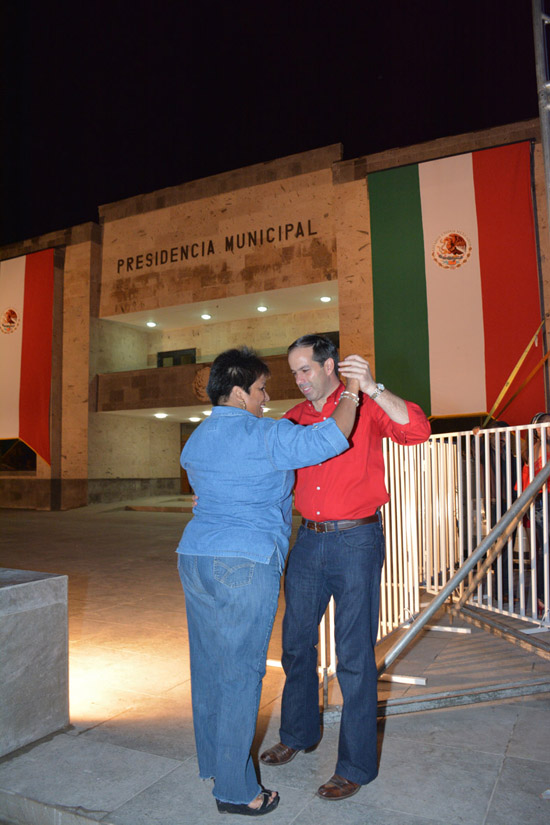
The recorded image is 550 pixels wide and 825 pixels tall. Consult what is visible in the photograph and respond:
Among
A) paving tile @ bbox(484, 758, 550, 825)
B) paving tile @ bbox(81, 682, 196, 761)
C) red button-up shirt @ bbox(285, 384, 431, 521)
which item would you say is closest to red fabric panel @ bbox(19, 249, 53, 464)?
paving tile @ bbox(81, 682, 196, 761)

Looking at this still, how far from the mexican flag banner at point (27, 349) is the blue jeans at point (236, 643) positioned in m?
18.2

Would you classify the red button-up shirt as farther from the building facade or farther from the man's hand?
the building facade

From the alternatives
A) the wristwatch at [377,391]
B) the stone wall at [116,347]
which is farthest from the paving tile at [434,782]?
the stone wall at [116,347]

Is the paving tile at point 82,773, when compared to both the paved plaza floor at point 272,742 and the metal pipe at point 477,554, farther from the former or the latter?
the metal pipe at point 477,554

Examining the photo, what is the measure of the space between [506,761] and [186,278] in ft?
55.9

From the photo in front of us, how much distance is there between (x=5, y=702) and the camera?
2852 millimetres

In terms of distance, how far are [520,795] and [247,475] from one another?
5.37 feet

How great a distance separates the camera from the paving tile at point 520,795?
2.26 m

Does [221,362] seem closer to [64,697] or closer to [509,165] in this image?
[64,697]

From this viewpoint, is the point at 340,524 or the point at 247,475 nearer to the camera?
the point at 247,475

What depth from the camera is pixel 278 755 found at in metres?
2.76

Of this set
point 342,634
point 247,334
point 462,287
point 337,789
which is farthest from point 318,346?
point 247,334

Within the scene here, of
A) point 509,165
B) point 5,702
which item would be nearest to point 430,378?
point 509,165

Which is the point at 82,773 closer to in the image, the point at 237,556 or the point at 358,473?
the point at 237,556
